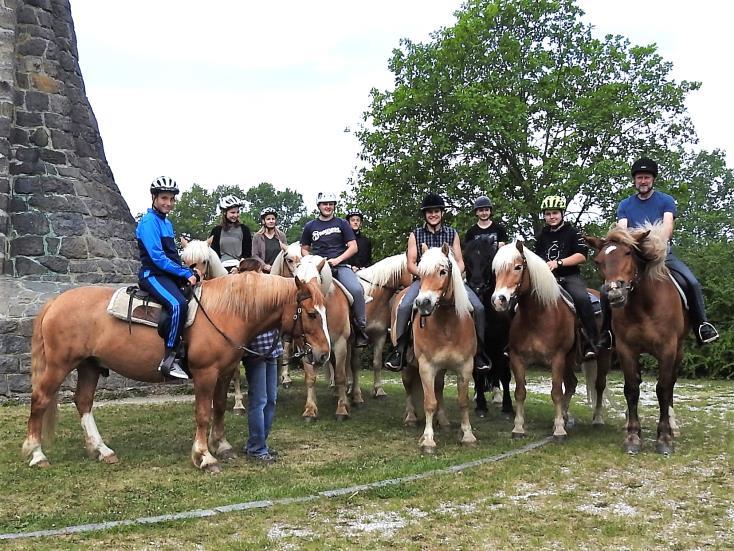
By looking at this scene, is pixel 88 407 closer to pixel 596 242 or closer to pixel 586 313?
pixel 596 242

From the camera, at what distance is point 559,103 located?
22.1 metres

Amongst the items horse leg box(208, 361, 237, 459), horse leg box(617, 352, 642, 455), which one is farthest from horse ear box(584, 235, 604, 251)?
horse leg box(208, 361, 237, 459)

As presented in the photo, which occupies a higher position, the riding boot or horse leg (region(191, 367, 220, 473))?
the riding boot

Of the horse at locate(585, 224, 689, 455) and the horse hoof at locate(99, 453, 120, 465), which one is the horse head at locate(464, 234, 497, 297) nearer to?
the horse at locate(585, 224, 689, 455)

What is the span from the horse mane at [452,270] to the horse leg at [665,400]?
6.75ft

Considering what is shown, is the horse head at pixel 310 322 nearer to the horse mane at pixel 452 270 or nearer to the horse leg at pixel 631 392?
the horse mane at pixel 452 270

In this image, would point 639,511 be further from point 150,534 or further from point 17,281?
point 17,281

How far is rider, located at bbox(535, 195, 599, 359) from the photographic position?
8062 mm

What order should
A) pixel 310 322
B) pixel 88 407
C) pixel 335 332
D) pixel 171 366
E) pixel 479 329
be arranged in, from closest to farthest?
pixel 310 322 < pixel 171 366 < pixel 88 407 < pixel 479 329 < pixel 335 332

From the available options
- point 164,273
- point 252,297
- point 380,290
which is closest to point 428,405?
point 252,297

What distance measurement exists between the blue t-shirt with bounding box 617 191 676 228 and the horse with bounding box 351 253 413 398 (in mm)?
3472

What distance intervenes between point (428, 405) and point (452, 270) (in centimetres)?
144

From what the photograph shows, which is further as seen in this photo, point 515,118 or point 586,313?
point 515,118

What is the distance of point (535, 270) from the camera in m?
7.49
